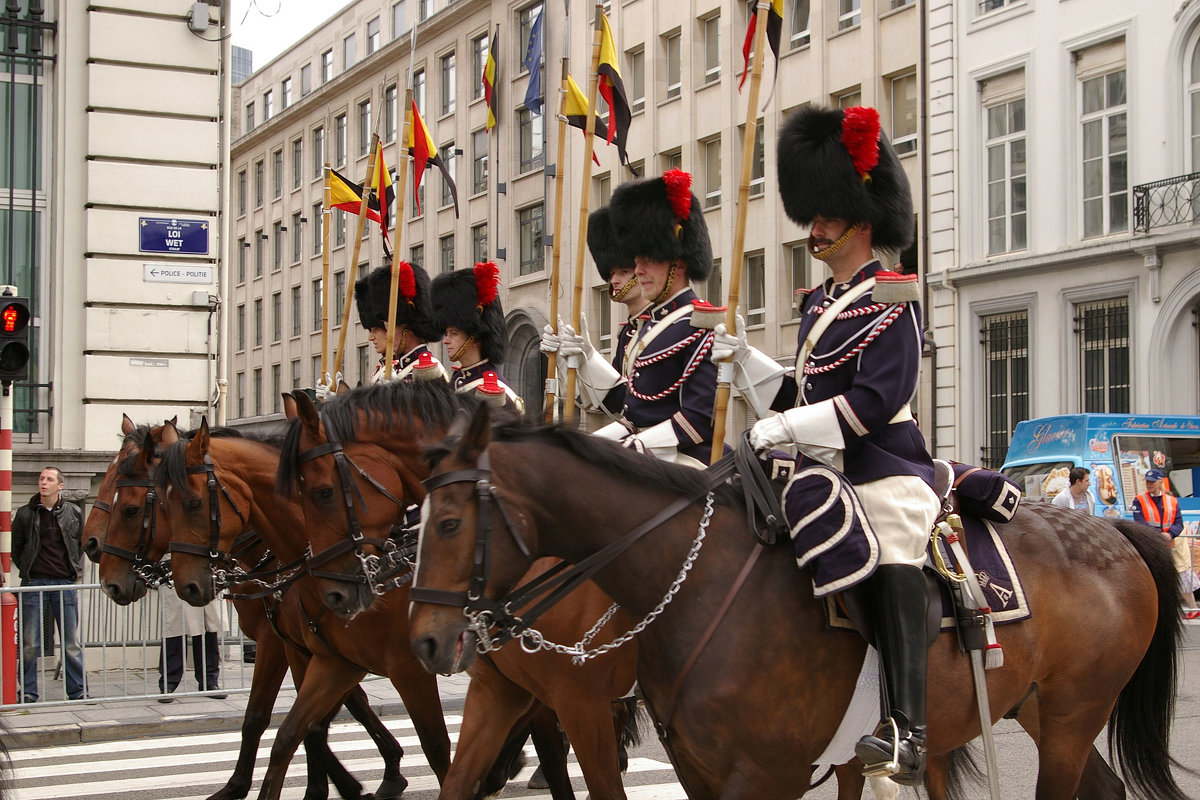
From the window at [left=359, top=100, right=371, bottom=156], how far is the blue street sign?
3611cm

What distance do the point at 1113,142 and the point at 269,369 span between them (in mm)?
43089

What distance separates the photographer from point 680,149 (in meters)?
34.7

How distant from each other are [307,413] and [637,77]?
102 ft

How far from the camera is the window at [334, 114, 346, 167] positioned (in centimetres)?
5300

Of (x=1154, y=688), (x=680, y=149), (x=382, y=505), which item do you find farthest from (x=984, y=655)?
(x=680, y=149)

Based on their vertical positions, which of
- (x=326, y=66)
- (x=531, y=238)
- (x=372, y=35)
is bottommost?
(x=531, y=238)

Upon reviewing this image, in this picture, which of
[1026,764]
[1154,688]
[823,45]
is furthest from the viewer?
[823,45]

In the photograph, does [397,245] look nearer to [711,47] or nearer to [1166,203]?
[1166,203]

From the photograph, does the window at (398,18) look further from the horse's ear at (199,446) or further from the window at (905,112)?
the horse's ear at (199,446)

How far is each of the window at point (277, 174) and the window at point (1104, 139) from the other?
41140 mm

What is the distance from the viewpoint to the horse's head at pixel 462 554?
4.26 m

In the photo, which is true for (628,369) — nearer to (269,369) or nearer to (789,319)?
(789,319)

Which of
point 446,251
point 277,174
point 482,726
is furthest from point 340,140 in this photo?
point 482,726

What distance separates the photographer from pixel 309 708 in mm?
7090
